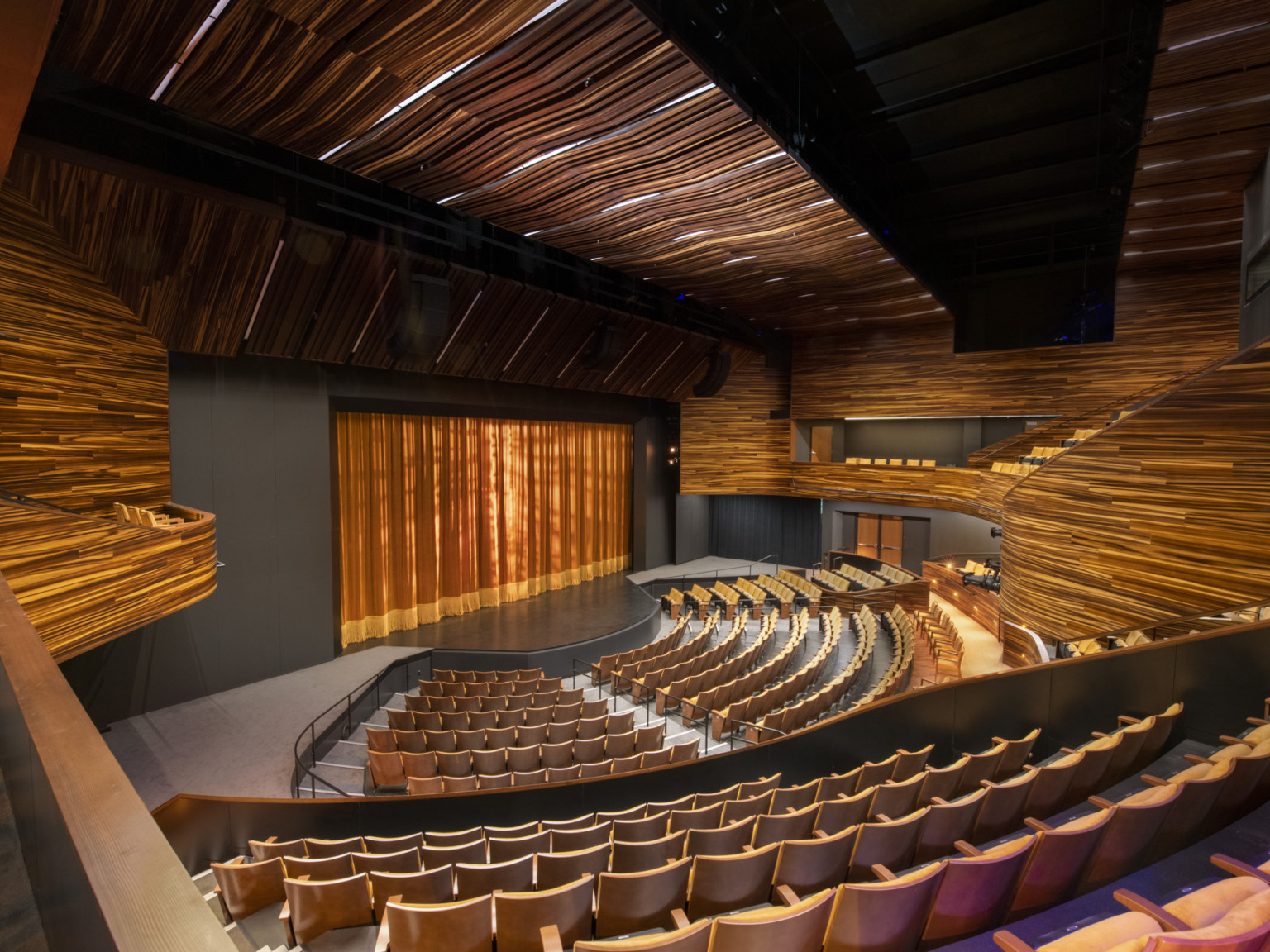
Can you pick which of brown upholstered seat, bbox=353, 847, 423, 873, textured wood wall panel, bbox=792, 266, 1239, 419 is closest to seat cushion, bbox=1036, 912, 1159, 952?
brown upholstered seat, bbox=353, 847, 423, 873

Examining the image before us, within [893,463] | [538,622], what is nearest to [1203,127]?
[893,463]

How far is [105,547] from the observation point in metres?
4.57

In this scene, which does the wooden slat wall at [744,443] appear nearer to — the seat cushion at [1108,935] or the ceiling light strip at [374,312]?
the ceiling light strip at [374,312]

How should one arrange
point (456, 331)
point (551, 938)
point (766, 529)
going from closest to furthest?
point (551, 938) < point (456, 331) < point (766, 529)

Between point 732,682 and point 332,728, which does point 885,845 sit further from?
point 332,728

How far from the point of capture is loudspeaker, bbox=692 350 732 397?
531 inches

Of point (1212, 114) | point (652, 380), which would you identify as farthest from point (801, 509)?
point (1212, 114)

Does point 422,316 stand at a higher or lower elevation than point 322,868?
higher

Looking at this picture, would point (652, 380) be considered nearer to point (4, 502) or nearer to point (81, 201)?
point (81, 201)

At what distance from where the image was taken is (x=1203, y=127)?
607 centimetres

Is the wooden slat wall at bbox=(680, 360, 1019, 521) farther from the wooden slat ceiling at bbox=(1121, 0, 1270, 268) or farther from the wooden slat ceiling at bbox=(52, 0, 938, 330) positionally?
the wooden slat ceiling at bbox=(1121, 0, 1270, 268)

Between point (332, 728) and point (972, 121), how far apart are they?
11.0 meters

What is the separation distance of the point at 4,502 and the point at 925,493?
43.1ft

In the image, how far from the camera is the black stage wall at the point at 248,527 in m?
7.19
